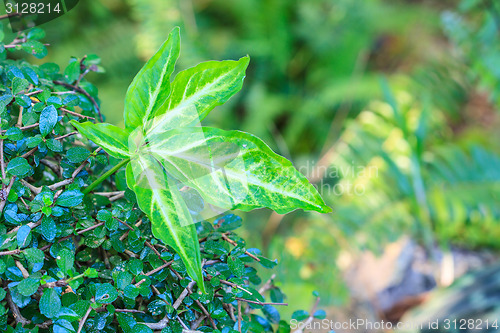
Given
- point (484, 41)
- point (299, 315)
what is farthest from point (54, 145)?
point (484, 41)

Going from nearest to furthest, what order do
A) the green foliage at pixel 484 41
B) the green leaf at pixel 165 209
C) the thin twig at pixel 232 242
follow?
1. the green leaf at pixel 165 209
2. the thin twig at pixel 232 242
3. the green foliage at pixel 484 41

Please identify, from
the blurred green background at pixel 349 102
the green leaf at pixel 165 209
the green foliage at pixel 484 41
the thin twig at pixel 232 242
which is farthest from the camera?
the green foliage at pixel 484 41

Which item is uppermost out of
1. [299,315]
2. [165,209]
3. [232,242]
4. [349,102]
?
[165,209]

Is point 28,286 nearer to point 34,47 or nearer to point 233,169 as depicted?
point 233,169

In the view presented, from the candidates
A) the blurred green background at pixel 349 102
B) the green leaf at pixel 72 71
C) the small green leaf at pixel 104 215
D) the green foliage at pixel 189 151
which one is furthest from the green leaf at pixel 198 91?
A: the blurred green background at pixel 349 102

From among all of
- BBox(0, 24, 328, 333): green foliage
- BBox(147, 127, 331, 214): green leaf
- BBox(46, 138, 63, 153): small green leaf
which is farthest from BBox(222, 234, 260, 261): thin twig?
BBox(46, 138, 63, 153): small green leaf

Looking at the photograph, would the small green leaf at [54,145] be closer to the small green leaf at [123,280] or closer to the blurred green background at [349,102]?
the small green leaf at [123,280]

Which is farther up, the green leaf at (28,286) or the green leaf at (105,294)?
the green leaf at (28,286)
